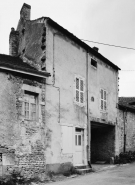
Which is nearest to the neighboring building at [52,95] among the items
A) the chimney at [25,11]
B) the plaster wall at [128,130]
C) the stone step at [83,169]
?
the chimney at [25,11]

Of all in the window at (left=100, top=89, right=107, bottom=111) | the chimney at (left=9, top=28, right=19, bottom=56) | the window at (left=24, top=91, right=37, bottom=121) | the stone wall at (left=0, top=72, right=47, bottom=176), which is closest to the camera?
the stone wall at (left=0, top=72, right=47, bottom=176)

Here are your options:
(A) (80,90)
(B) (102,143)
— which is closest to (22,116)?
(A) (80,90)

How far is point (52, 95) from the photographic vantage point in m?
13.6

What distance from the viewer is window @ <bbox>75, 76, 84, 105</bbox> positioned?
1555 centimetres

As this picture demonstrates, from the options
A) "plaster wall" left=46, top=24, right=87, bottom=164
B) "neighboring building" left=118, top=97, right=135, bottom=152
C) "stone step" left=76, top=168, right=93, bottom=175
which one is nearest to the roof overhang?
"plaster wall" left=46, top=24, right=87, bottom=164

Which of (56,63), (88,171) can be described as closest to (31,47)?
(56,63)

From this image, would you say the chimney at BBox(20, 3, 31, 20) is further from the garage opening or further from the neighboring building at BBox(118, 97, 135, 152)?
the neighboring building at BBox(118, 97, 135, 152)

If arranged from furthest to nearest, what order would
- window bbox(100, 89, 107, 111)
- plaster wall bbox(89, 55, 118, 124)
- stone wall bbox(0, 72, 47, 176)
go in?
window bbox(100, 89, 107, 111)
plaster wall bbox(89, 55, 118, 124)
stone wall bbox(0, 72, 47, 176)

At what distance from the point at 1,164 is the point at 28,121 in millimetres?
2194

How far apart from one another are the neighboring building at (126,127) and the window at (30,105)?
941 centimetres

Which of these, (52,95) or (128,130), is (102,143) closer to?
(128,130)

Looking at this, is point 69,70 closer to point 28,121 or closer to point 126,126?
point 28,121

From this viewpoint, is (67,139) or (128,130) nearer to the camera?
(67,139)

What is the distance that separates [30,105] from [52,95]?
4.65 feet
